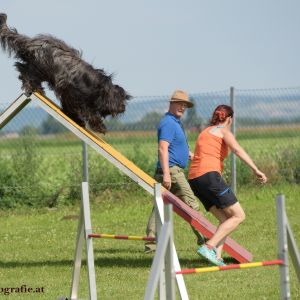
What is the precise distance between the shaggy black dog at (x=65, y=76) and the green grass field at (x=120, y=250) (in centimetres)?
149

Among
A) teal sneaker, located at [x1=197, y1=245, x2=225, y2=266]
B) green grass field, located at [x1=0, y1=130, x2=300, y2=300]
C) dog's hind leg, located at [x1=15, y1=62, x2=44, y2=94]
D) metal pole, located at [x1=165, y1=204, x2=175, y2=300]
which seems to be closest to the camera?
metal pole, located at [x1=165, y1=204, x2=175, y2=300]

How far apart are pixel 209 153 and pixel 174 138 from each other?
0.91 m

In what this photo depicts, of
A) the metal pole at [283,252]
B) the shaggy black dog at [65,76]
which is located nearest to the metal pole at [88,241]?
the shaggy black dog at [65,76]

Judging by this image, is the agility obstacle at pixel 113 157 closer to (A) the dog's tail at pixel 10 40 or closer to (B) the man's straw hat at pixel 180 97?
(A) the dog's tail at pixel 10 40

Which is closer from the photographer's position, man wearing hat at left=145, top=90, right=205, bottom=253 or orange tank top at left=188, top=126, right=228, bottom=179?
orange tank top at left=188, top=126, right=228, bottom=179

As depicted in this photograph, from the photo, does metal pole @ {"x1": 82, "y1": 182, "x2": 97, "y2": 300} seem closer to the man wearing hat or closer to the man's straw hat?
the man wearing hat

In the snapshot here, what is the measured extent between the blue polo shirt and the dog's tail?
1816 millimetres

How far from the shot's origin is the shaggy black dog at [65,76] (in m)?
7.98

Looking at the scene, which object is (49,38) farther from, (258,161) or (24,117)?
(258,161)

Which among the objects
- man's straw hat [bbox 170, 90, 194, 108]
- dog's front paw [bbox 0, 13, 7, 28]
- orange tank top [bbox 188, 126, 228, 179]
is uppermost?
dog's front paw [bbox 0, 13, 7, 28]

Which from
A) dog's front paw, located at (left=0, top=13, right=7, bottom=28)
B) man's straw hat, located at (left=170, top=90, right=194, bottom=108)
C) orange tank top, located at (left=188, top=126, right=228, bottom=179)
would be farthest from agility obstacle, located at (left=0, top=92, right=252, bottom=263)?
man's straw hat, located at (left=170, top=90, right=194, bottom=108)

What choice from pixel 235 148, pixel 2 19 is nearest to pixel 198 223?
pixel 235 148

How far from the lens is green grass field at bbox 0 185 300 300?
7.59 meters

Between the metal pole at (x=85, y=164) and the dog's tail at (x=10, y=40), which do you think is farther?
the metal pole at (x=85, y=164)
